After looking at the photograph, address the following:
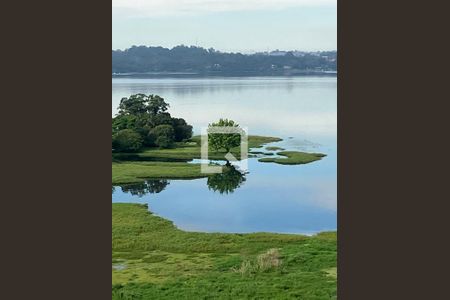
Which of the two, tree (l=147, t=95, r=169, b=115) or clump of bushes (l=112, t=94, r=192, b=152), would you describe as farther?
clump of bushes (l=112, t=94, r=192, b=152)

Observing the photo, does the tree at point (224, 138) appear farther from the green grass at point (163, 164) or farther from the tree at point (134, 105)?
the tree at point (134, 105)

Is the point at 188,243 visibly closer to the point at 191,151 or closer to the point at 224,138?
the point at 191,151

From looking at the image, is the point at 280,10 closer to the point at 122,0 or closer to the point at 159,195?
Result: the point at 122,0

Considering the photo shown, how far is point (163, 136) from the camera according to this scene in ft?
37.9

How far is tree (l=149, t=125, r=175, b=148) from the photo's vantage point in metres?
10.5

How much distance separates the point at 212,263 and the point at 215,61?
2896mm

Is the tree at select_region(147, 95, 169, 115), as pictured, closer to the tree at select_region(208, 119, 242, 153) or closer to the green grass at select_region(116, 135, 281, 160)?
the green grass at select_region(116, 135, 281, 160)

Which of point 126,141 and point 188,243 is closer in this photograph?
point 188,243

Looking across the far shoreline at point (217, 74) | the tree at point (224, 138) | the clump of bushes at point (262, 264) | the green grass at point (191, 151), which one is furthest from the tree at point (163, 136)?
the clump of bushes at point (262, 264)

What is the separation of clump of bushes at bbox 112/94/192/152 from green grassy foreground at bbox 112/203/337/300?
125 cm

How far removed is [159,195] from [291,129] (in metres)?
2.43

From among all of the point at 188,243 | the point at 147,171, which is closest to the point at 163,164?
the point at 147,171

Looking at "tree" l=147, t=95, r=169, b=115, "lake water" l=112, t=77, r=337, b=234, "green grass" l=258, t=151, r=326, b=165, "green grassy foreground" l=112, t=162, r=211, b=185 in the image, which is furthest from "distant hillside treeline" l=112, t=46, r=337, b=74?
"green grassy foreground" l=112, t=162, r=211, b=185

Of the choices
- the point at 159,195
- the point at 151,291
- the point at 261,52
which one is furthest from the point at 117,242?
the point at 261,52
